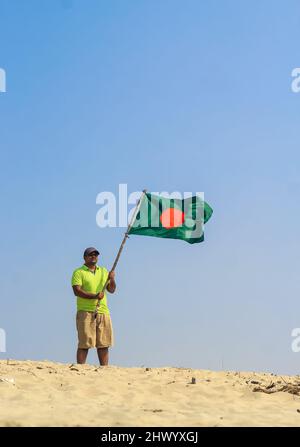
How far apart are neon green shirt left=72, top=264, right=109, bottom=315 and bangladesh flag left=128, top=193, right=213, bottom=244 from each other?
1385mm

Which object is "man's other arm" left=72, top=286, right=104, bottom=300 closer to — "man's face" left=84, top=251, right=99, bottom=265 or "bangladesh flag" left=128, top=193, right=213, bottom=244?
"man's face" left=84, top=251, right=99, bottom=265

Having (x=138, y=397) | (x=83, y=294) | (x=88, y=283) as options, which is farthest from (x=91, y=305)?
(x=138, y=397)

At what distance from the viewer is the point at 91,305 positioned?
543 inches

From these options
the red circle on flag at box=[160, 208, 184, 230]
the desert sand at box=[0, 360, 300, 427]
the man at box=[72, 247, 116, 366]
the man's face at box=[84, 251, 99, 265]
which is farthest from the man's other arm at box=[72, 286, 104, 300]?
the red circle on flag at box=[160, 208, 184, 230]

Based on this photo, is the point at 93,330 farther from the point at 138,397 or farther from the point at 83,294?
the point at 138,397

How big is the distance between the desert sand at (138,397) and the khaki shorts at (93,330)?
0.57 metres

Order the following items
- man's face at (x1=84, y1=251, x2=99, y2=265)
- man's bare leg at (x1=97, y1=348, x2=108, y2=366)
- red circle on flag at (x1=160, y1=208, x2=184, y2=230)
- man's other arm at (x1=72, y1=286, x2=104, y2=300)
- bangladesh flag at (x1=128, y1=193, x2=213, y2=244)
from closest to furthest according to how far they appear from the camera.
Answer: man's other arm at (x1=72, y1=286, x2=104, y2=300) → man's face at (x1=84, y1=251, x2=99, y2=265) → man's bare leg at (x1=97, y1=348, x2=108, y2=366) → bangladesh flag at (x1=128, y1=193, x2=213, y2=244) → red circle on flag at (x1=160, y1=208, x2=184, y2=230)

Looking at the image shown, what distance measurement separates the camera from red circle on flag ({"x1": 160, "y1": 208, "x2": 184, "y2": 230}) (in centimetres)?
1507

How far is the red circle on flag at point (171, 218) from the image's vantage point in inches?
593

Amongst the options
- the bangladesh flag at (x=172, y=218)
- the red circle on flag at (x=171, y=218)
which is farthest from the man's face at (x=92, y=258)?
the red circle on flag at (x=171, y=218)

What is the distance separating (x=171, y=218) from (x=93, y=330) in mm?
2932

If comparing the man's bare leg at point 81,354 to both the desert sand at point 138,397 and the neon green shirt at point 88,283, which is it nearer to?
the desert sand at point 138,397

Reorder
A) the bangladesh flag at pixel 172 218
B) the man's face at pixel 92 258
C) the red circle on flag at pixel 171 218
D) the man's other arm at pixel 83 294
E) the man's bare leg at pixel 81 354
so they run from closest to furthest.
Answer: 1. the man's other arm at pixel 83 294
2. the man's face at pixel 92 258
3. the man's bare leg at pixel 81 354
4. the bangladesh flag at pixel 172 218
5. the red circle on flag at pixel 171 218

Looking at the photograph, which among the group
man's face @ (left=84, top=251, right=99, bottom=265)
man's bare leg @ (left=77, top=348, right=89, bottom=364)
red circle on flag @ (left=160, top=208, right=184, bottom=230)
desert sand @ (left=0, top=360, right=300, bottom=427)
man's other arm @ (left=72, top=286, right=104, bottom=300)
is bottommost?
desert sand @ (left=0, top=360, right=300, bottom=427)
